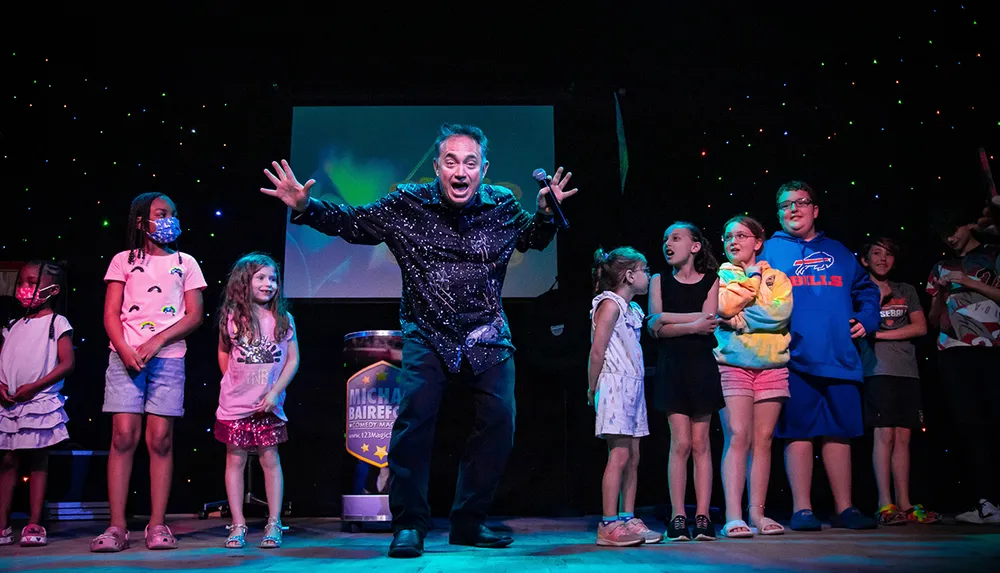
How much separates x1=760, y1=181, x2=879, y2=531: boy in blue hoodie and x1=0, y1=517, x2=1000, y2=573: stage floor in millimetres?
320

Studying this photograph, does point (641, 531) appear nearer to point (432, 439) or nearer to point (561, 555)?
point (561, 555)

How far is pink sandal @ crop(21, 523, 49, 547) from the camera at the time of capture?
10.9 feet

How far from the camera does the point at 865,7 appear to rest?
4.73m

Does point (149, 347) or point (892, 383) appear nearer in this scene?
point (149, 347)

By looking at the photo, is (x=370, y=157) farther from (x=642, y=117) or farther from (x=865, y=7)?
(x=865, y=7)

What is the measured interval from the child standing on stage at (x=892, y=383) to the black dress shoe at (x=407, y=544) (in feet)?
7.93

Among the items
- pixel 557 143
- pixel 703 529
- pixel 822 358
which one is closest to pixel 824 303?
pixel 822 358

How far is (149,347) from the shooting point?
10.9 feet

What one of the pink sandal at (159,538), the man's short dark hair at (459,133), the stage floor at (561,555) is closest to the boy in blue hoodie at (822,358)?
the stage floor at (561,555)

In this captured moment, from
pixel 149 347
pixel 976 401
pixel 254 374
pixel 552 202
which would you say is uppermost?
pixel 552 202

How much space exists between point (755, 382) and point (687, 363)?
33 centimetres

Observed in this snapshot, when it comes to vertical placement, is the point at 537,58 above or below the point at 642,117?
above

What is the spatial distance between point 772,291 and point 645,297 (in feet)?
4.51

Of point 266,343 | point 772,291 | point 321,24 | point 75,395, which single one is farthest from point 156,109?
point 772,291
